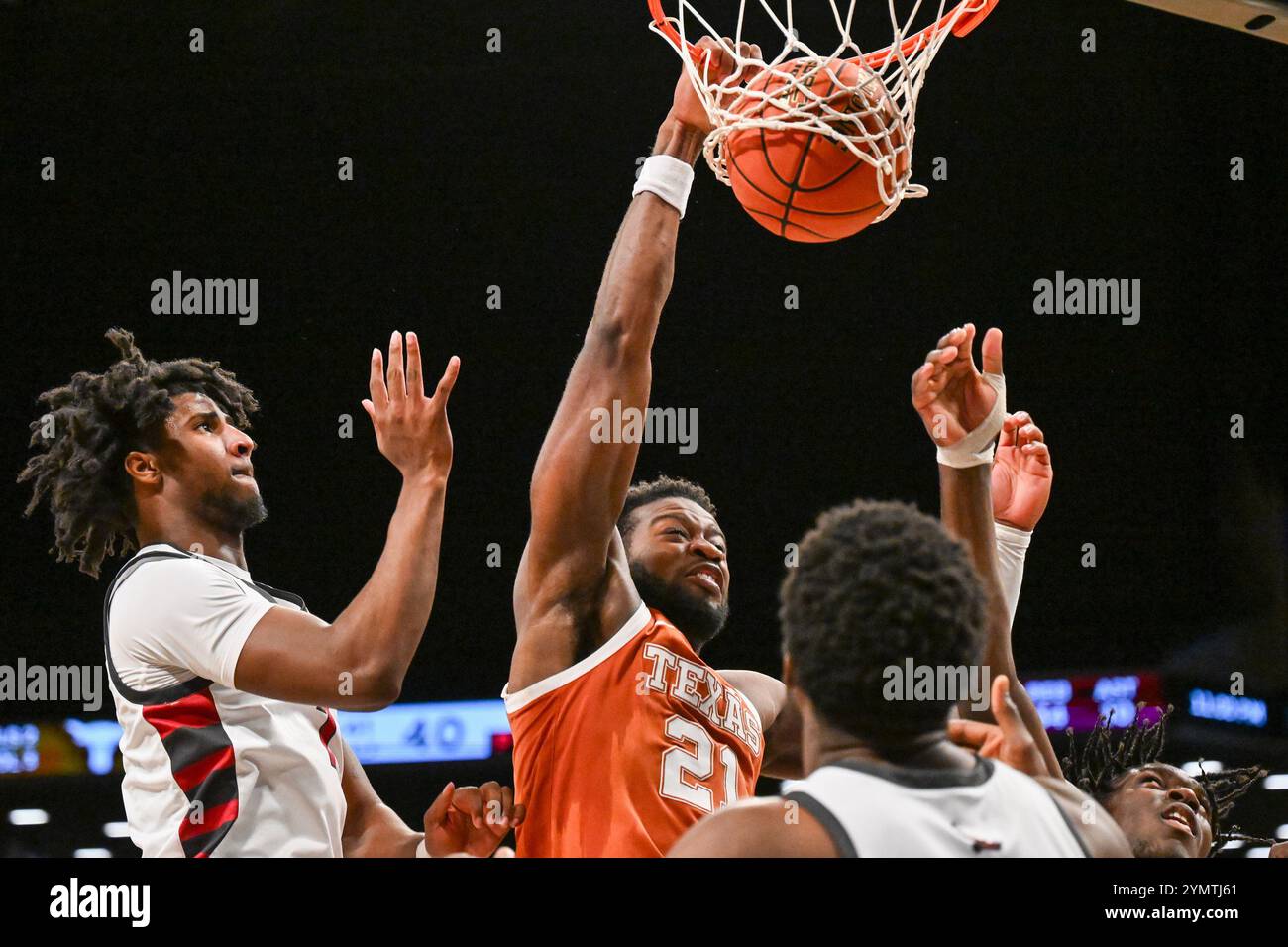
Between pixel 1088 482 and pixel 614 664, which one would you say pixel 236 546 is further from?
pixel 1088 482

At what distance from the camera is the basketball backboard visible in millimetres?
3379

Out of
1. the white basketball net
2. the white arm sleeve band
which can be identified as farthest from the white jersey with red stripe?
the white arm sleeve band

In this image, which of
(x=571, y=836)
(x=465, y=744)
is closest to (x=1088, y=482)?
(x=465, y=744)

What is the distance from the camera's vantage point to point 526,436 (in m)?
7.79

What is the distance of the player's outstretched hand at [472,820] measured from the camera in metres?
2.83

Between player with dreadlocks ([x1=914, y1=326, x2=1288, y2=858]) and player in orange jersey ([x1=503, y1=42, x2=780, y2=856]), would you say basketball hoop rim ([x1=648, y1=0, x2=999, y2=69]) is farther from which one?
player with dreadlocks ([x1=914, y1=326, x2=1288, y2=858])

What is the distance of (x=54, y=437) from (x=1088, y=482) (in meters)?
6.51

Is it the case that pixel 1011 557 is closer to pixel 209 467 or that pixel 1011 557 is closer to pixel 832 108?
pixel 832 108

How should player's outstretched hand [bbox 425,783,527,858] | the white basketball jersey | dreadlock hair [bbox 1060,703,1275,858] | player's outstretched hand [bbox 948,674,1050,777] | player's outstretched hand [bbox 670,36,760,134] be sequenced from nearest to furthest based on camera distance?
the white basketball jersey
player's outstretched hand [bbox 948,674,1050,777]
player's outstretched hand [bbox 425,783,527,858]
player's outstretched hand [bbox 670,36,760,134]
dreadlock hair [bbox 1060,703,1275,858]

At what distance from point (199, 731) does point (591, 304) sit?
5.24 m

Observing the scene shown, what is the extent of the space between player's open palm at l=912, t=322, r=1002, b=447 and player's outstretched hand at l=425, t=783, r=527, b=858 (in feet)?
4.13

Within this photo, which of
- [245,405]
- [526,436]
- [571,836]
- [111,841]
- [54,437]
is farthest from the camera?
[526,436]

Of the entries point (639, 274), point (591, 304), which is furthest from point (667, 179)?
point (591, 304)

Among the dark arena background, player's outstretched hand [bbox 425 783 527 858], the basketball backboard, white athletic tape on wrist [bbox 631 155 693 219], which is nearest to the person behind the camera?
player's outstretched hand [bbox 425 783 527 858]
